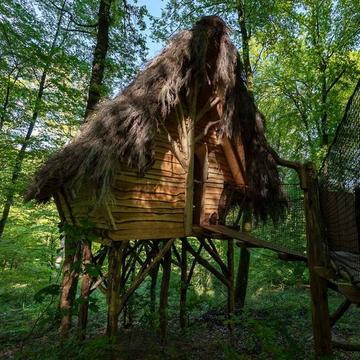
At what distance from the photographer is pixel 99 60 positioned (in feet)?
26.2

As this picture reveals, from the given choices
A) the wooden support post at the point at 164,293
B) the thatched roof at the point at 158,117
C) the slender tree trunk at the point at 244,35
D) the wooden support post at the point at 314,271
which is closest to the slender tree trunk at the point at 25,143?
the thatched roof at the point at 158,117

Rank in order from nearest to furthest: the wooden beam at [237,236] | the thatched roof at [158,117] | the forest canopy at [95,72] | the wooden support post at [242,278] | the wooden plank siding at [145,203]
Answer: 1. the thatched roof at [158,117]
2. the wooden plank siding at [145,203]
3. the wooden beam at [237,236]
4. the forest canopy at [95,72]
5. the wooden support post at [242,278]

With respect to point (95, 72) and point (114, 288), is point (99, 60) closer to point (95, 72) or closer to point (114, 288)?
point (95, 72)

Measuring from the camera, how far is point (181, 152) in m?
6.57

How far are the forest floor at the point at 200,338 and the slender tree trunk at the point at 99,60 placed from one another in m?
5.03

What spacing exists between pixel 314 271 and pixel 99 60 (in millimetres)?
6692

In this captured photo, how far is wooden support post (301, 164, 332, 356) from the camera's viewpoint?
4090 millimetres

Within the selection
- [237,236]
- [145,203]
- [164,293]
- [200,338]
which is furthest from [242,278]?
[145,203]

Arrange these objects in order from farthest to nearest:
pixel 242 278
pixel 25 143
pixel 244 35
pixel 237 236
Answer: pixel 25 143 < pixel 244 35 < pixel 242 278 < pixel 237 236

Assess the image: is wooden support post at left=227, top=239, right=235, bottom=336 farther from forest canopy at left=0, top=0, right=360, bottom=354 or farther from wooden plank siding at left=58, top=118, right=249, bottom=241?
forest canopy at left=0, top=0, right=360, bottom=354

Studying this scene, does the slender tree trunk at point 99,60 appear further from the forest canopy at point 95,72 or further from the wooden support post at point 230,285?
the wooden support post at point 230,285

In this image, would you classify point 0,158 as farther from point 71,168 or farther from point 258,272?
point 258,272

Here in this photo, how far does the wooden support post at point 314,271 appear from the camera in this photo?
409 centimetres

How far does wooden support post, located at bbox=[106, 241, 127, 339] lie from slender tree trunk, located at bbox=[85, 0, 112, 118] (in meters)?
3.61
